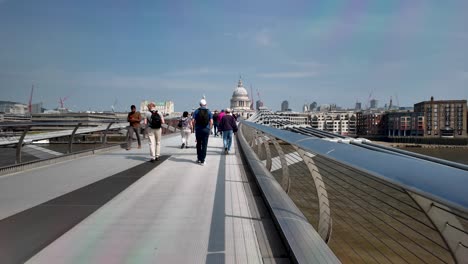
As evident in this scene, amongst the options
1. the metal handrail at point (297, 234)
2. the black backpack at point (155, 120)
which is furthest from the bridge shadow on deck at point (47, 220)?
the black backpack at point (155, 120)

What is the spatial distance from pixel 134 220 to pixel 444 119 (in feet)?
236

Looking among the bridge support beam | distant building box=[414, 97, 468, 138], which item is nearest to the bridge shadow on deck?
the bridge support beam

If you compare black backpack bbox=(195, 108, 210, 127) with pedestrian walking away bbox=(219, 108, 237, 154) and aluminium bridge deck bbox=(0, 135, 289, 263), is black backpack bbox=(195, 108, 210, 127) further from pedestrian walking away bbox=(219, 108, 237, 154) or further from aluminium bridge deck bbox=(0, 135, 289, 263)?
pedestrian walking away bbox=(219, 108, 237, 154)

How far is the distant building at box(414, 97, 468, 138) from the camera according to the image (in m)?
62.4

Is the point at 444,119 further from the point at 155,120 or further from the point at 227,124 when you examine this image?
the point at 155,120

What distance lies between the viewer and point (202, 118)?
28.1 ft

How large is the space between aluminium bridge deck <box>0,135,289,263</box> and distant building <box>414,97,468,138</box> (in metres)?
62.8

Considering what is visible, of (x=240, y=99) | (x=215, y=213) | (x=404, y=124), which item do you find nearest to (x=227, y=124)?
(x=215, y=213)

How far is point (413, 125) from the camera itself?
5872 cm

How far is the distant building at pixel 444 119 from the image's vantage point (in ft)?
205

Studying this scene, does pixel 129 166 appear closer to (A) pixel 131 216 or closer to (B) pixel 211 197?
Answer: (B) pixel 211 197

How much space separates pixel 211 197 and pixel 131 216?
49.5 inches

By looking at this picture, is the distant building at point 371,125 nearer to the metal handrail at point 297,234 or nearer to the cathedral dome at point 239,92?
the metal handrail at point 297,234

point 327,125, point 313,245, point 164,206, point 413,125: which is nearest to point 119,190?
point 164,206
